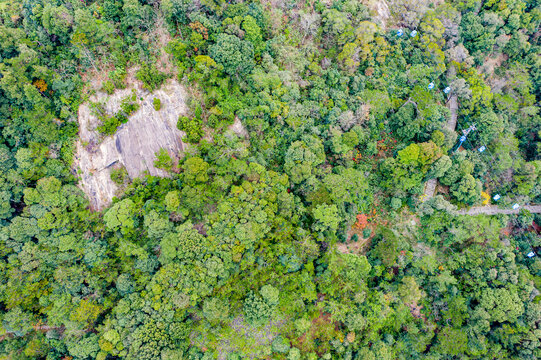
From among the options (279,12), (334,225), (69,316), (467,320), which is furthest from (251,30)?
(467,320)

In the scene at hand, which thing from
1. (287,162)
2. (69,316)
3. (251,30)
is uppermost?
(251,30)

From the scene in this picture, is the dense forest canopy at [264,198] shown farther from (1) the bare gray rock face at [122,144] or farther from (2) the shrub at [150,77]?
(1) the bare gray rock face at [122,144]

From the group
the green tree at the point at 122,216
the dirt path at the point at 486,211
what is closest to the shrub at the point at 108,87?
the green tree at the point at 122,216

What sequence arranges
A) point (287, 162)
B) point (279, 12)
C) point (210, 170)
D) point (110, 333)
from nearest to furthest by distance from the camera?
point (110, 333)
point (210, 170)
point (287, 162)
point (279, 12)

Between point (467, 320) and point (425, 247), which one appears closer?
point (467, 320)

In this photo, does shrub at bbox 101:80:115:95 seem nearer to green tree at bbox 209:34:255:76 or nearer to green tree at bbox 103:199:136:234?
green tree at bbox 209:34:255:76

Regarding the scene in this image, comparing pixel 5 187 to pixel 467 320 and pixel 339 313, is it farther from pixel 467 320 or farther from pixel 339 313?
pixel 467 320

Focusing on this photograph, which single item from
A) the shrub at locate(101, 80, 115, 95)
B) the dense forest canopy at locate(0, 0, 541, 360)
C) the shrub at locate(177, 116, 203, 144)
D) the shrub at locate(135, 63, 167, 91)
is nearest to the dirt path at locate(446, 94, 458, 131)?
the dense forest canopy at locate(0, 0, 541, 360)

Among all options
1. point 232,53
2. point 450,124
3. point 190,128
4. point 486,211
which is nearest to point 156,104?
point 190,128
